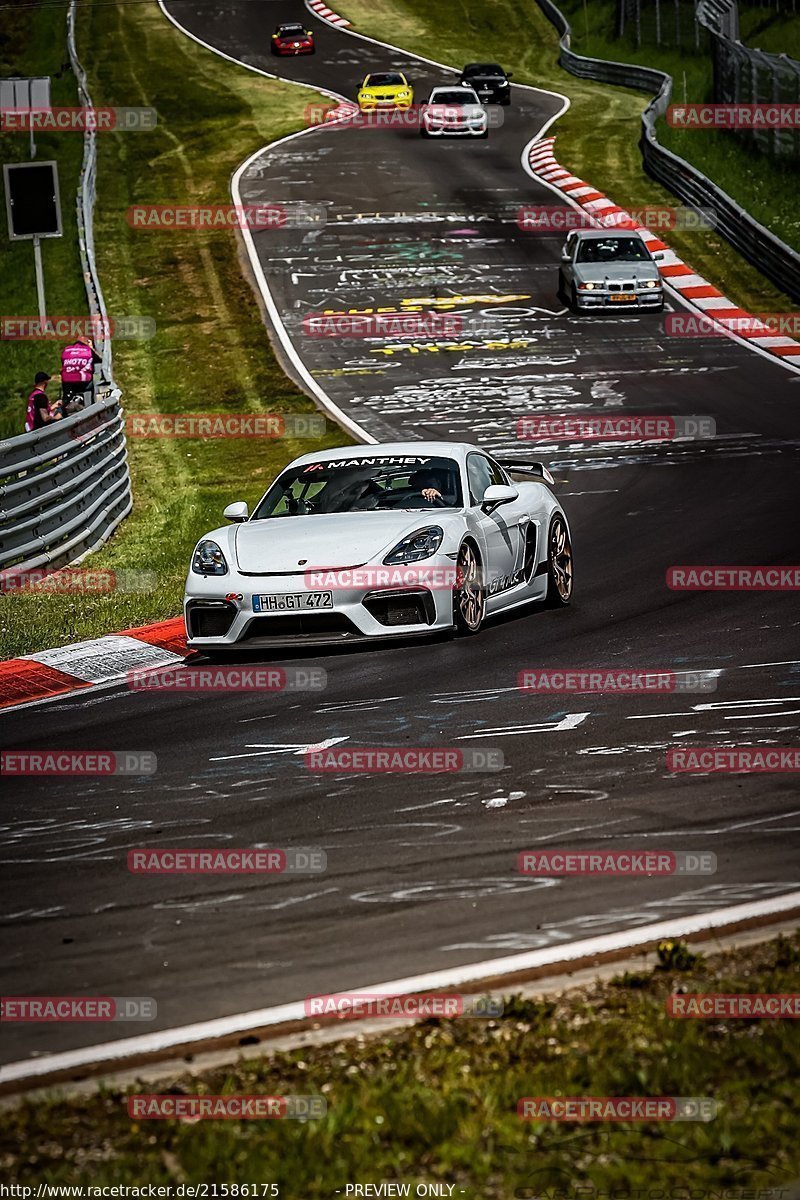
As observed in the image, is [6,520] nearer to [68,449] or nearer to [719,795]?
[68,449]

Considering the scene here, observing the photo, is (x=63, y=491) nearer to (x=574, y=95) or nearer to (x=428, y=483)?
(x=428, y=483)

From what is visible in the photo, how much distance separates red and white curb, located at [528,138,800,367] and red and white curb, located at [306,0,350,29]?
24.6m

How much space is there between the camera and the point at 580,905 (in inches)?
242

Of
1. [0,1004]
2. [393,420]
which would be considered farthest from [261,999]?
[393,420]

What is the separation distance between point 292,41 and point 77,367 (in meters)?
41.8

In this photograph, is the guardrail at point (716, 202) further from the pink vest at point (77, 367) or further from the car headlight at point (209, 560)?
the car headlight at point (209, 560)

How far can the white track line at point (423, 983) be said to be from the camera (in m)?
4.92

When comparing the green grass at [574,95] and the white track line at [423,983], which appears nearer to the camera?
the white track line at [423,983]

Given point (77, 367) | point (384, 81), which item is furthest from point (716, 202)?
point (384, 81)

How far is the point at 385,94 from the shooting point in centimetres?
5150

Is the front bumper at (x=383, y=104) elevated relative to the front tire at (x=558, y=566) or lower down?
lower down

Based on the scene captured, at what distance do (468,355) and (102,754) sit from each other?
20.6 m

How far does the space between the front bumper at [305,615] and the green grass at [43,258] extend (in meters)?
15.0

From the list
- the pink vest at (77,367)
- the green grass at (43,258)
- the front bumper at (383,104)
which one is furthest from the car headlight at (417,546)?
the front bumper at (383,104)
